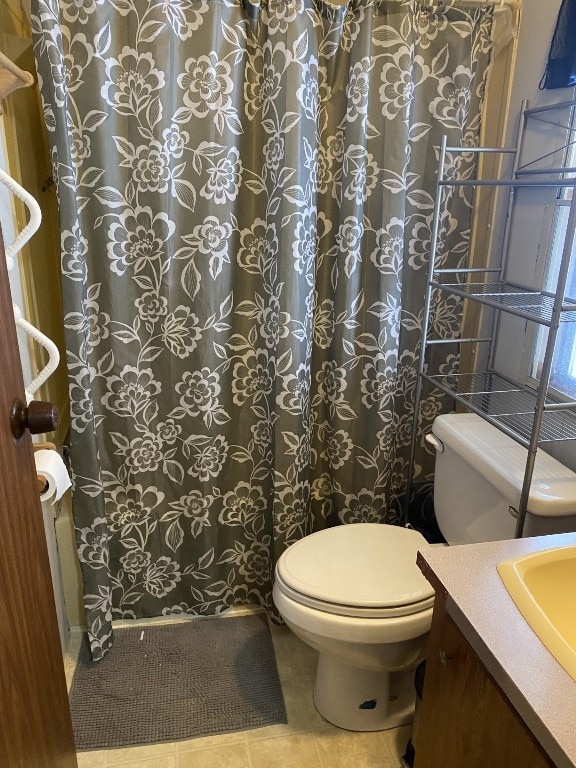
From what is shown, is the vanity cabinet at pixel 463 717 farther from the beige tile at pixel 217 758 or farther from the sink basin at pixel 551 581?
the beige tile at pixel 217 758

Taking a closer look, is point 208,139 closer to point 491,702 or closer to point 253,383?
point 253,383

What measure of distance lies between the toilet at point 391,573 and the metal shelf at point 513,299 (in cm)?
35

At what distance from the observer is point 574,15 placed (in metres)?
1.38

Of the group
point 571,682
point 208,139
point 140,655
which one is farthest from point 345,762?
point 208,139

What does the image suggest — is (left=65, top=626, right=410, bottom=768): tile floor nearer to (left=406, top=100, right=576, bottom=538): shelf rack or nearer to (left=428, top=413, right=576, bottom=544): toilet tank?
(left=428, top=413, right=576, bottom=544): toilet tank

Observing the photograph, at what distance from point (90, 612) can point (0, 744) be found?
1029 mm

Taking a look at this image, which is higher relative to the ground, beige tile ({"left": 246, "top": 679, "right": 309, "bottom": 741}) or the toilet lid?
the toilet lid

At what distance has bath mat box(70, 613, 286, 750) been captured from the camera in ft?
5.41

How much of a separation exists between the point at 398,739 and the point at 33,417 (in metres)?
1.38

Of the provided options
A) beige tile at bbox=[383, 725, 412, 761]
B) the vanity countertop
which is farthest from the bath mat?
the vanity countertop

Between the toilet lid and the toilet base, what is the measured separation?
0.25 metres

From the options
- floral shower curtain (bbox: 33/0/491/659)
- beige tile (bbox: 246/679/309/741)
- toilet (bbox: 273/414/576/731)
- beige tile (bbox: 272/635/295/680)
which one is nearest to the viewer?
toilet (bbox: 273/414/576/731)

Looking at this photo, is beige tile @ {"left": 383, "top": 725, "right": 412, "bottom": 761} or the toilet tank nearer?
the toilet tank

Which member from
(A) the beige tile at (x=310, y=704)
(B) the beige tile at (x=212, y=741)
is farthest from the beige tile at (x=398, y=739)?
(B) the beige tile at (x=212, y=741)
